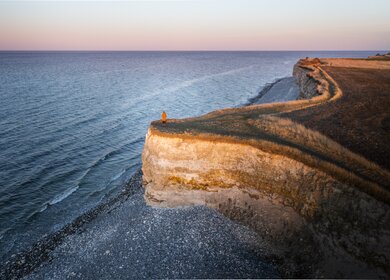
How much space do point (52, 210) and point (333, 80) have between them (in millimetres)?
41842

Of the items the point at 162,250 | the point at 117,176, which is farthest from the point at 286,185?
the point at 117,176

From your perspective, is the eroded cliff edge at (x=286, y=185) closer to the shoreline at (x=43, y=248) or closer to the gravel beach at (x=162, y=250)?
the gravel beach at (x=162, y=250)

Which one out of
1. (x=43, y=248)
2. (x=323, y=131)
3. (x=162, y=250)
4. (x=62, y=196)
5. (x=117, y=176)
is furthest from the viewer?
(x=117, y=176)

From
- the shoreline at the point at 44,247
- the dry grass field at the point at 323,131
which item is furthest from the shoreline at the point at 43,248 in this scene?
the dry grass field at the point at 323,131

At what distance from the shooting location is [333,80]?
39.8 metres

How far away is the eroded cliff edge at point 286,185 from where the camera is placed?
14191 millimetres

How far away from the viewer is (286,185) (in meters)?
17.1

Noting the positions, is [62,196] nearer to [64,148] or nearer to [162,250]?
[64,148]

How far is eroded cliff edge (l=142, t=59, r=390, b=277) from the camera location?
559 inches

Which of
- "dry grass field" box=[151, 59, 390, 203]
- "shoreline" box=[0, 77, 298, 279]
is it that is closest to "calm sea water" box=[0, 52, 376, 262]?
"shoreline" box=[0, 77, 298, 279]

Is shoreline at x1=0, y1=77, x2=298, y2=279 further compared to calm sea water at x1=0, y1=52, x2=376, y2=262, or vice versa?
calm sea water at x1=0, y1=52, x2=376, y2=262

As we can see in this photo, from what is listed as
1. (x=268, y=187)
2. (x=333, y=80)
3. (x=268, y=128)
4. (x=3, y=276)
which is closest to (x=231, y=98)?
(x=333, y=80)

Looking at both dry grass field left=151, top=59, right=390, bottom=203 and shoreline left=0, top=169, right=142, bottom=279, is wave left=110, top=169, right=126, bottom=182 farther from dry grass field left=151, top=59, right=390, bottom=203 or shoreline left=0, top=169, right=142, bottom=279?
dry grass field left=151, top=59, right=390, bottom=203

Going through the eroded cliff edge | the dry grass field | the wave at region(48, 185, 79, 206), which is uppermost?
the dry grass field
